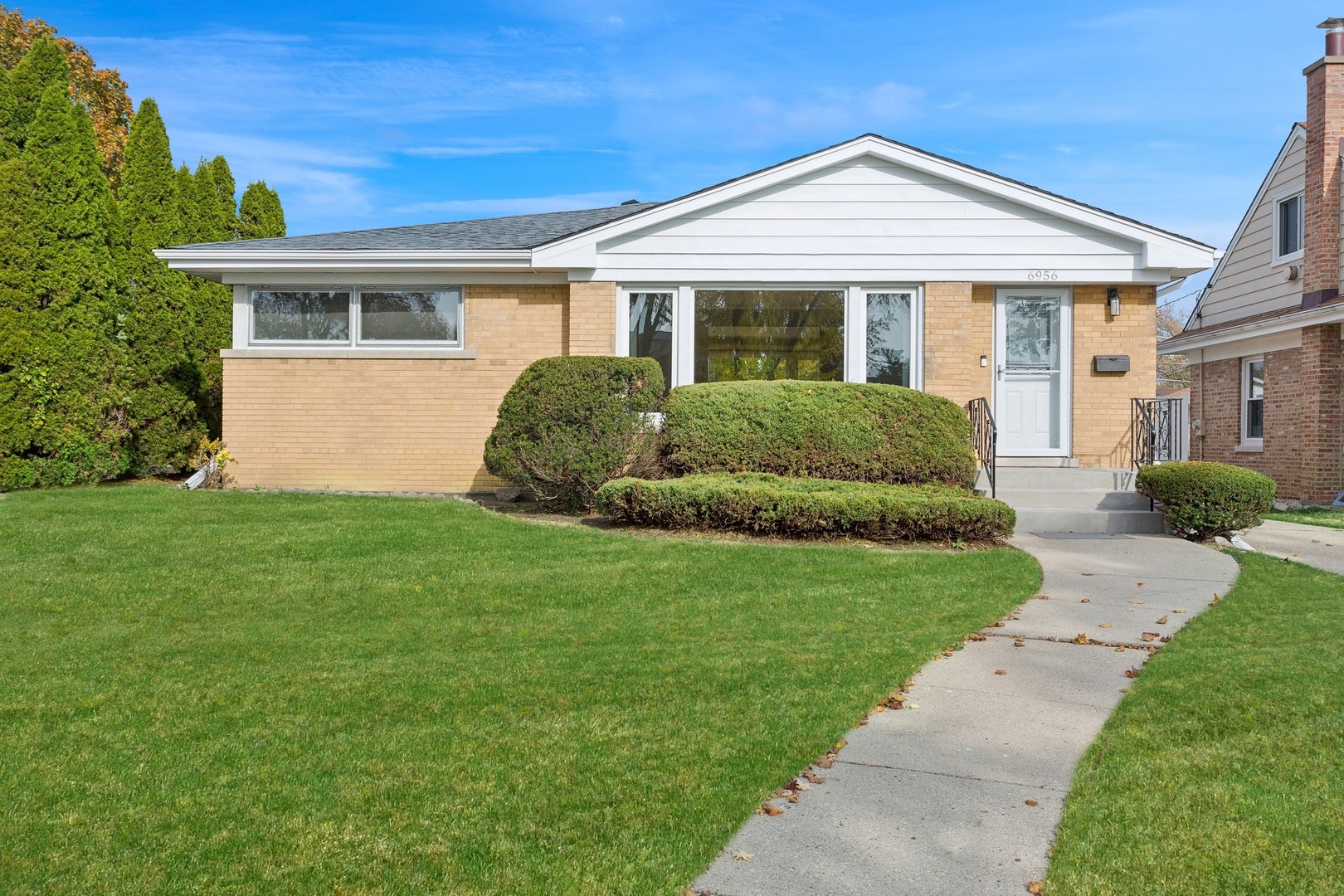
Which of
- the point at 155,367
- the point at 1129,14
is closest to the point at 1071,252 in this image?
the point at 1129,14

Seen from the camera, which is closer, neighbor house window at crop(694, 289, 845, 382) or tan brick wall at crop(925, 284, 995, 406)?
tan brick wall at crop(925, 284, 995, 406)

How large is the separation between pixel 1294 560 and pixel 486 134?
50.9 ft

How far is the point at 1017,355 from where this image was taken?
13.0 m

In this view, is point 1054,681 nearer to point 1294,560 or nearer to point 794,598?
point 794,598

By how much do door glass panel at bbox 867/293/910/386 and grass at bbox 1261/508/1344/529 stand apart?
15.6 ft

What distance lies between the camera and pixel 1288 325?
16531 millimetres

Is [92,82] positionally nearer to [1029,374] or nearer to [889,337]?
[889,337]

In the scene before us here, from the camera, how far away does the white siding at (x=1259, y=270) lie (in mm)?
17688

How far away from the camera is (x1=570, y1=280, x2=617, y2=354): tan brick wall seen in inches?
504

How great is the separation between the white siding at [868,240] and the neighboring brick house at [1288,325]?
5.97m

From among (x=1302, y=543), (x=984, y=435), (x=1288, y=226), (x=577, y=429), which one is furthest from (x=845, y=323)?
(x=1288, y=226)

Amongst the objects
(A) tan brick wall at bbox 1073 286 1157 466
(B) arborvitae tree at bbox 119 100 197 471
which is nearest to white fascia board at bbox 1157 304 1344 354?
(A) tan brick wall at bbox 1073 286 1157 466

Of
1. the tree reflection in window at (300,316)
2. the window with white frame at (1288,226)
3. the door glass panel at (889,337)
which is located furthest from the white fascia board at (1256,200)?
the tree reflection in window at (300,316)

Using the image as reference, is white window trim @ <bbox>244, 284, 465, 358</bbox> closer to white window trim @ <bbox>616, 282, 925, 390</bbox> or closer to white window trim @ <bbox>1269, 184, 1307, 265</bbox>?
white window trim @ <bbox>616, 282, 925, 390</bbox>
